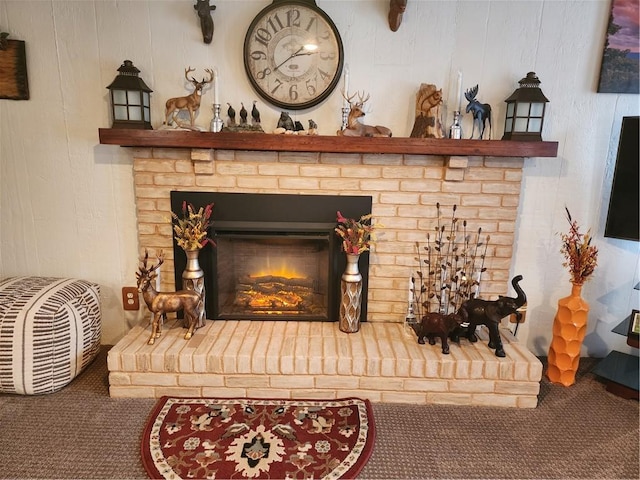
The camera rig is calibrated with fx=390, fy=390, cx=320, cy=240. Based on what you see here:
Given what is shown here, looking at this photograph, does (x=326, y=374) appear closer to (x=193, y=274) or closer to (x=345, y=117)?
(x=193, y=274)

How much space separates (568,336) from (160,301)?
79.3 inches

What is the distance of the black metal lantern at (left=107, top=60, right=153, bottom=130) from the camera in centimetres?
187

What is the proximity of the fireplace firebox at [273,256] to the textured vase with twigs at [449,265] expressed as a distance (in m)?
0.31

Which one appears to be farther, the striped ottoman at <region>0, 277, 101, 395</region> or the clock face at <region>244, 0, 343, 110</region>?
the clock face at <region>244, 0, 343, 110</region>

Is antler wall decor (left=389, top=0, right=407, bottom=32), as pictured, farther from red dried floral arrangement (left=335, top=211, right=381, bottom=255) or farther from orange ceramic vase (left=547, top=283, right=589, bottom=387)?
orange ceramic vase (left=547, top=283, right=589, bottom=387)

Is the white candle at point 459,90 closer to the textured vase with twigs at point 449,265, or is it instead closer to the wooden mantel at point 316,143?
the wooden mantel at point 316,143

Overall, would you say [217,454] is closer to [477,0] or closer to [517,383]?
[517,383]

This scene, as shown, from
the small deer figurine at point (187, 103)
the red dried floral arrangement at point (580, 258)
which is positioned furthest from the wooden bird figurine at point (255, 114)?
the red dried floral arrangement at point (580, 258)

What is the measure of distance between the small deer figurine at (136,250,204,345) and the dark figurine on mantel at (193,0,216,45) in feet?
3.62

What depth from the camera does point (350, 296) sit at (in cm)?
200

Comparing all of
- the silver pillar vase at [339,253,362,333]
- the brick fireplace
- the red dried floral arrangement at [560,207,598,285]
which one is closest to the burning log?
the brick fireplace

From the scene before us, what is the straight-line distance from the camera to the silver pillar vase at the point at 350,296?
200cm

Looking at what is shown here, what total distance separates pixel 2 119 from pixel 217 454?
2.00 meters

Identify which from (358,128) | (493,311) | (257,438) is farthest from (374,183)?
(257,438)
